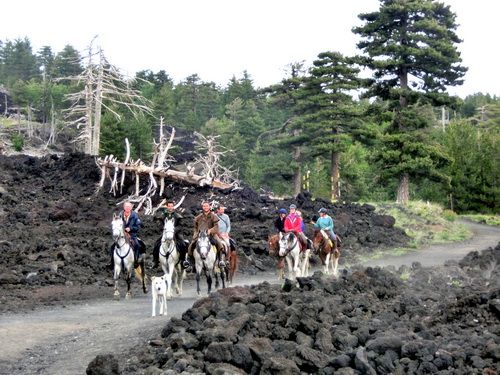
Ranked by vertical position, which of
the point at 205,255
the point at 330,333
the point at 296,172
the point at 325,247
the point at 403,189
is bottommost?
the point at 330,333

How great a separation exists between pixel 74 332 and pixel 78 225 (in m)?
14.9

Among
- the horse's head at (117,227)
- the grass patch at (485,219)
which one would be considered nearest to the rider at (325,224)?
the horse's head at (117,227)

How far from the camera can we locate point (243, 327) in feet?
36.9

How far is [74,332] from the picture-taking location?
1431 centimetres

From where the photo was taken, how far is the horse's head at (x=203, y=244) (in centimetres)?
1742

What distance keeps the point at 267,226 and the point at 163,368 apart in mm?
19326

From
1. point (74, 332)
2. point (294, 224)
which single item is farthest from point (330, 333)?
point (294, 224)

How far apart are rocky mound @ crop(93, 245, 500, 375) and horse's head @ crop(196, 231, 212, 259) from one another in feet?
8.12

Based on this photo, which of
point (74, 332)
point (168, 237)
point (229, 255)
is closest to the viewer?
point (74, 332)

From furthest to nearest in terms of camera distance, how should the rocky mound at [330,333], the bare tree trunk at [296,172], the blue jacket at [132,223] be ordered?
the bare tree trunk at [296,172] → the blue jacket at [132,223] → the rocky mound at [330,333]

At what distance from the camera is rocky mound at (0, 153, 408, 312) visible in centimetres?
2108

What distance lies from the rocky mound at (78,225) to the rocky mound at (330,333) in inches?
311

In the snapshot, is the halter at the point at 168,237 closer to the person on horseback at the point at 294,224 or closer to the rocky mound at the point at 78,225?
the rocky mound at the point at 78,225

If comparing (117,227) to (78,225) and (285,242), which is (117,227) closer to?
(285,242)
